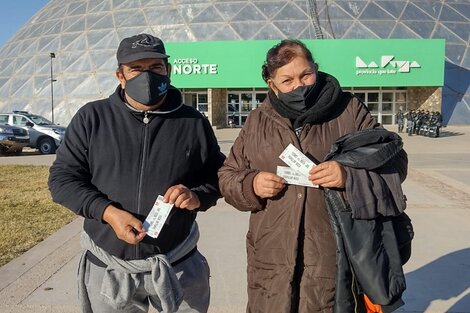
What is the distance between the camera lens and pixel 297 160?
6.45 ft

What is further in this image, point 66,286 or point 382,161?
point 66,286

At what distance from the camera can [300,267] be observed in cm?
212

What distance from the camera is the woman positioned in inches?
81.4

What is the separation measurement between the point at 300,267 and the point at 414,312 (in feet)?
6.25

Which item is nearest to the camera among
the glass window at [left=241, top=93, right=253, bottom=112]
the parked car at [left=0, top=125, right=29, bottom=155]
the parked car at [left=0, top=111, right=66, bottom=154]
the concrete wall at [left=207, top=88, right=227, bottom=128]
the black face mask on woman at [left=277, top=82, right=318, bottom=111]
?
the black face mask on woman at [left=277, top=82, right=318, bottom=111]

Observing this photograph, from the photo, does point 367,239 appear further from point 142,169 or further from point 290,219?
point 142,169

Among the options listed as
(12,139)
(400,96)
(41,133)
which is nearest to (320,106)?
(12,139)

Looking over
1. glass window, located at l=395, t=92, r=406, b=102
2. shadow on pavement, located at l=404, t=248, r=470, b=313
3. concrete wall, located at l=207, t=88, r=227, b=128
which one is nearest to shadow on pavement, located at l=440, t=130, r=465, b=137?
glass window, located at l=395, t=92, r=406, b=102

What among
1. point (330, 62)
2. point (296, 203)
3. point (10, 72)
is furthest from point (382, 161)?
point (10, 72)

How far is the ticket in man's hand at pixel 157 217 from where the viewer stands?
6.78 feet

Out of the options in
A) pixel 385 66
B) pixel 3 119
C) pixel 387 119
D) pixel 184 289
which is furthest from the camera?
Answer: pixel 387 119

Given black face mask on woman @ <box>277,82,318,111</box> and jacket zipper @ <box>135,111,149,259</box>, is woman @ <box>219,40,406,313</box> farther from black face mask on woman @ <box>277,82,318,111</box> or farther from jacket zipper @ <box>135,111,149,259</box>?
jacket zipper @ <box>135,111,149,259</box>

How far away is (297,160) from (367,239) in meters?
0.45

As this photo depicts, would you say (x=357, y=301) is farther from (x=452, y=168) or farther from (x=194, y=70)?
Answer: (x=194, y=70)
